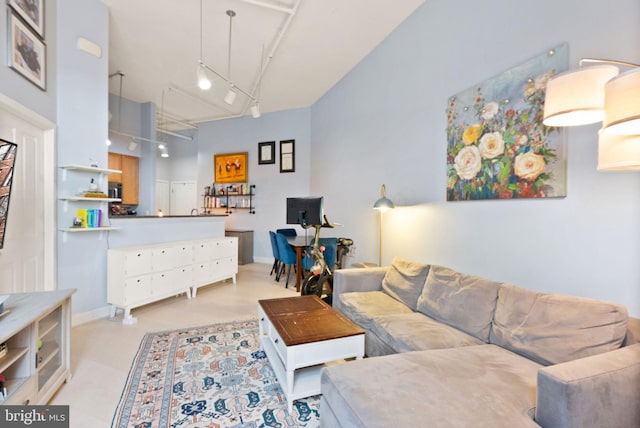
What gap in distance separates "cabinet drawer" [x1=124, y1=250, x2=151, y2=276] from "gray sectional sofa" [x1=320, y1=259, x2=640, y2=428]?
2.74 m

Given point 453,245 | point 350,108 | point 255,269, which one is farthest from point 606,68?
point 255,269

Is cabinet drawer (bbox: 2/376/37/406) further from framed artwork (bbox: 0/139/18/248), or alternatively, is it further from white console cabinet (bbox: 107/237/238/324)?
white console cabinet (bbox: 107/237/238/324)

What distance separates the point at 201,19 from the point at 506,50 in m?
3.35

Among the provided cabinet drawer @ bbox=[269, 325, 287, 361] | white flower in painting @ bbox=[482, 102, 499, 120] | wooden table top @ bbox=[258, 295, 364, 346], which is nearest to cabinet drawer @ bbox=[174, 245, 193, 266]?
wooden table top @ bbox=[258, 295, 364, 346]

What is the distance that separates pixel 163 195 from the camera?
8516 mm

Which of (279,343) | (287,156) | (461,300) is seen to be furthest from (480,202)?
(287,156)

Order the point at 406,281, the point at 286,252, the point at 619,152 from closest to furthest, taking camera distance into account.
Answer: the point at 619,152 < the point at 406,281 < the point at 286,252

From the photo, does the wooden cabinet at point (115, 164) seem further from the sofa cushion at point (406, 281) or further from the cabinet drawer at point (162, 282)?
the sofa cushion at point (406, 281)

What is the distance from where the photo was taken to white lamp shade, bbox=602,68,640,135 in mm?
1027

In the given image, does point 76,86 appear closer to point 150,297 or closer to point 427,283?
point 150,297

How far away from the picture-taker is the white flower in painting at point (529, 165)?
6.48ft

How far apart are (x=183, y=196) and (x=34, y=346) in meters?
7.41

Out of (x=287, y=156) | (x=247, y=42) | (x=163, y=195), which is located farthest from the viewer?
(x=163, y=195)

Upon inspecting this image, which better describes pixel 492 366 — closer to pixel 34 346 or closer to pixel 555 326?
pixel 555 326
